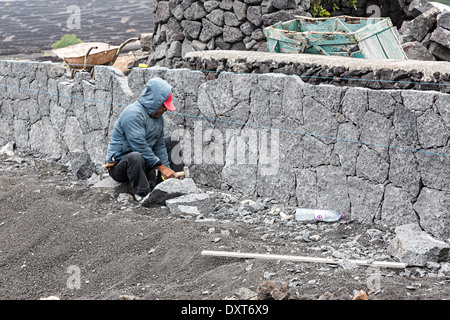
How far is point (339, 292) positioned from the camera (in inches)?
152

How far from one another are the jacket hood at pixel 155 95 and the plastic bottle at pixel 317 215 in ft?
6.93

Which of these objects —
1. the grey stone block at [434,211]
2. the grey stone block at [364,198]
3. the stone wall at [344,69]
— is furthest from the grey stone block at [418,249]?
the stone wall at [344,69]

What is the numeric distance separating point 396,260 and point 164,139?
141 inches

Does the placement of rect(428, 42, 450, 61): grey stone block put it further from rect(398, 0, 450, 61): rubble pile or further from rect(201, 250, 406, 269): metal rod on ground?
rect(201, 250, 406, 269): metal rod on ground

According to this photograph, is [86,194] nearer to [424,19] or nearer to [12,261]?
[12,261]

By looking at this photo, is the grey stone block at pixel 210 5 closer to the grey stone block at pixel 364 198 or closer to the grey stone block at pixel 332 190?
the grey stone block at pixel 332 190

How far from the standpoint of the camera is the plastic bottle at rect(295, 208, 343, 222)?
5.80 meters

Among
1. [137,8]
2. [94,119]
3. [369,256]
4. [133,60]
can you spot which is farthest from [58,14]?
[369,256]

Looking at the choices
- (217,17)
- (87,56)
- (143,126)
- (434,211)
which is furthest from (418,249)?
(87,56)

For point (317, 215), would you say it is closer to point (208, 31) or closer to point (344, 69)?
point (344, 69)

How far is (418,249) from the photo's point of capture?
4.62m

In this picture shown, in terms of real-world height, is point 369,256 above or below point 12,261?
above

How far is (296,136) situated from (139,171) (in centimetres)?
195

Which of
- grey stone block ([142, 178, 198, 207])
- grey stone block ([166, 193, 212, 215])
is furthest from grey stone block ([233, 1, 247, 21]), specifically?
grey stone block ([166, 193, 212, 215])
